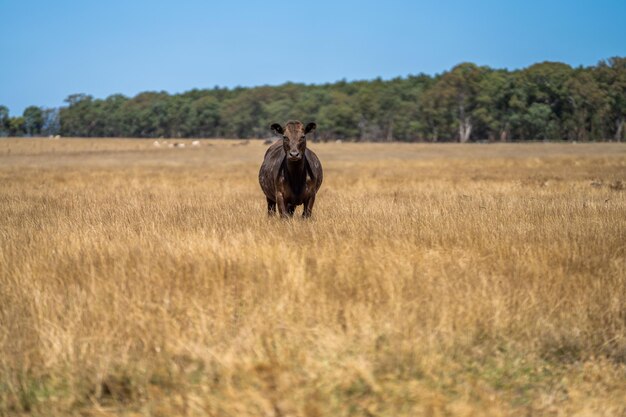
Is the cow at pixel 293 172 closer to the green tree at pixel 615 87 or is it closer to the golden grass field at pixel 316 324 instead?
the golden grass field at pixel 316 324

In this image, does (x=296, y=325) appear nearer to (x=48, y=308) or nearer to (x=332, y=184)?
(x=48, y=308)

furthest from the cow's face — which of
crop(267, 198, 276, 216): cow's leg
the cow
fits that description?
crop(267, 198, 276, 216): cow's leg

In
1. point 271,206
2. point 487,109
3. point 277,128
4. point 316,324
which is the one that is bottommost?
point 316,324

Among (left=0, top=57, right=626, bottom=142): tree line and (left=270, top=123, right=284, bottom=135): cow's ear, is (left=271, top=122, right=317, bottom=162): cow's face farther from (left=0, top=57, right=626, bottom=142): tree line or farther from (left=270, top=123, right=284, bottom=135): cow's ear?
(left=0, top=57, right=626, bottom=142): tree line

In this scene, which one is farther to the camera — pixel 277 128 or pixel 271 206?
pixel 271 206

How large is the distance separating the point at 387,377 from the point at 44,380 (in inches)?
103

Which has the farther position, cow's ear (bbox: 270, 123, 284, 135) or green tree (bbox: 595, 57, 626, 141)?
green tree (bbox: 595, 57, 626, 141)

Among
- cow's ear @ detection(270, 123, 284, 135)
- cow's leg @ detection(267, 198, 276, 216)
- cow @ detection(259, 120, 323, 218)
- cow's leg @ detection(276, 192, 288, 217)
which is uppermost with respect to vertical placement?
cow's ear @ detection(270, 123, 284, 135)

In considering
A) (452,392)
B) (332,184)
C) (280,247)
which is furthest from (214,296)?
(332,184)

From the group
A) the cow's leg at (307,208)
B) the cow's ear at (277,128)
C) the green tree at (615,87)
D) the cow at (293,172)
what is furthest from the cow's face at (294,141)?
the green tree at (615,87)

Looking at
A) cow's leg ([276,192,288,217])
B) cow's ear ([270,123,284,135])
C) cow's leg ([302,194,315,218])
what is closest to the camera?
cow's leg ([276,192,288,217])

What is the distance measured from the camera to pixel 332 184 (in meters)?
26.3

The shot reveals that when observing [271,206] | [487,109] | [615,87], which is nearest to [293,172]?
[271,206]

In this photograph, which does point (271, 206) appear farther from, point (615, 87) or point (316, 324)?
point (615, 87)
